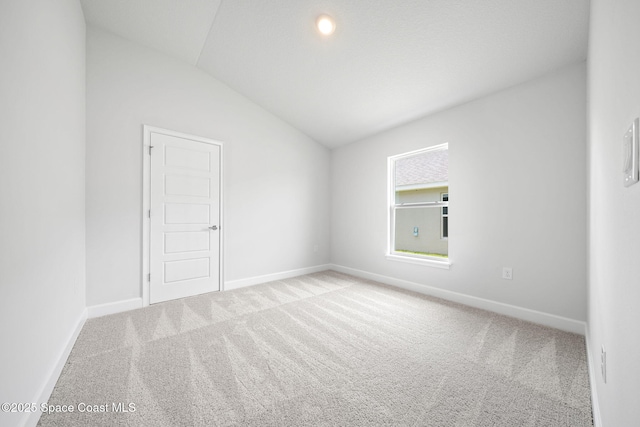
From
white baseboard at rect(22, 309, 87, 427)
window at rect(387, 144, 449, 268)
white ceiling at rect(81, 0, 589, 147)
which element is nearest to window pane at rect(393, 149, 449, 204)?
window at rect(387, 144, 449, 268)

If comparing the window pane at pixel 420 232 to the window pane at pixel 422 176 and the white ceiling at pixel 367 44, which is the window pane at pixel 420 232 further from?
the white ceiling at pixel 367 44

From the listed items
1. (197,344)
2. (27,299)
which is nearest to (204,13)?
(27,299)

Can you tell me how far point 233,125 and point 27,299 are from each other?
2993 millimetres

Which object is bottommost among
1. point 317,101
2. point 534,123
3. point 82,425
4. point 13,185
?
point 82,425

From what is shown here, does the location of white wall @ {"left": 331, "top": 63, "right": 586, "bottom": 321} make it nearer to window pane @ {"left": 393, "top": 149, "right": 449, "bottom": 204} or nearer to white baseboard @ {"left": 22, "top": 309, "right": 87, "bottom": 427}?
window pane @ {"left": 393, "top": 149, "right": 449, "bottom": 204}

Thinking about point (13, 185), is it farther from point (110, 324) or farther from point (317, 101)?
point (317, 101)

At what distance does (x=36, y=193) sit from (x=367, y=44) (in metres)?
2.81

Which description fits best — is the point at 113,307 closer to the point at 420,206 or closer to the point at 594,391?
the point at 420,206

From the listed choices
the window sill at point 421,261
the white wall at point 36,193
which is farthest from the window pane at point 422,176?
the white wall at point 36,193

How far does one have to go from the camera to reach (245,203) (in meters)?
3.78

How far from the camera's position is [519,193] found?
2.52 m

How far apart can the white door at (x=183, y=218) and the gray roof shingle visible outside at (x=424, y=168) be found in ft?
9.06

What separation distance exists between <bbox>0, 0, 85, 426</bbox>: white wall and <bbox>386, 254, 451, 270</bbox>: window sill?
3.55 metres

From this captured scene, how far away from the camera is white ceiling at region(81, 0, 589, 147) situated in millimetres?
1990
